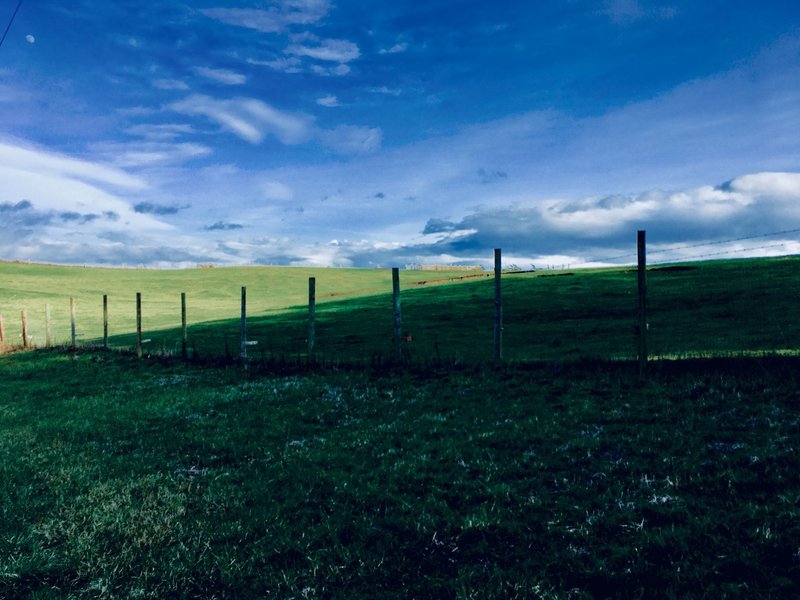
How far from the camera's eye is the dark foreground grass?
695 cm

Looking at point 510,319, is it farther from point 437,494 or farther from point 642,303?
Answer: point 437,494

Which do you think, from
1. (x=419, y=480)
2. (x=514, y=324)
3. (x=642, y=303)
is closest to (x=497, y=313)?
(x=642, y=303)

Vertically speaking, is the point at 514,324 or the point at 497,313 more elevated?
the point at 497,313

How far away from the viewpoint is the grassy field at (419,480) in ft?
23.0

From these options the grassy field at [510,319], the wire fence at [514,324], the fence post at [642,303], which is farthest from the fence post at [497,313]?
the fence post at [642,303]

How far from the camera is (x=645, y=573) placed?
21.7 feet

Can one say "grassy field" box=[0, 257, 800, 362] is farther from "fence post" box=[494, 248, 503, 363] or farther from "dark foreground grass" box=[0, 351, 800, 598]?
"dark foreground grass" box=[0, 351, 800, 598]

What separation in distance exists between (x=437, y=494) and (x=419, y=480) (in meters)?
0.79

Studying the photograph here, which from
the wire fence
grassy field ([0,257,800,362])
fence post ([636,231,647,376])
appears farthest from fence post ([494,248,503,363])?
fence post ([636,231,647,376])

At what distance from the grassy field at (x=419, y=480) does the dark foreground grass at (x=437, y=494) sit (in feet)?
0.14

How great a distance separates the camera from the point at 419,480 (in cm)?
1023

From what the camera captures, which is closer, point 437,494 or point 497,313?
point 437,494

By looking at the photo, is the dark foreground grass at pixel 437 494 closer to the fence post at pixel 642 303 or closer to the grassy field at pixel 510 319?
the fence post at pixel 642 303

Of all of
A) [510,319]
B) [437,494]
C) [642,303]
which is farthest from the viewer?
[510,319]
